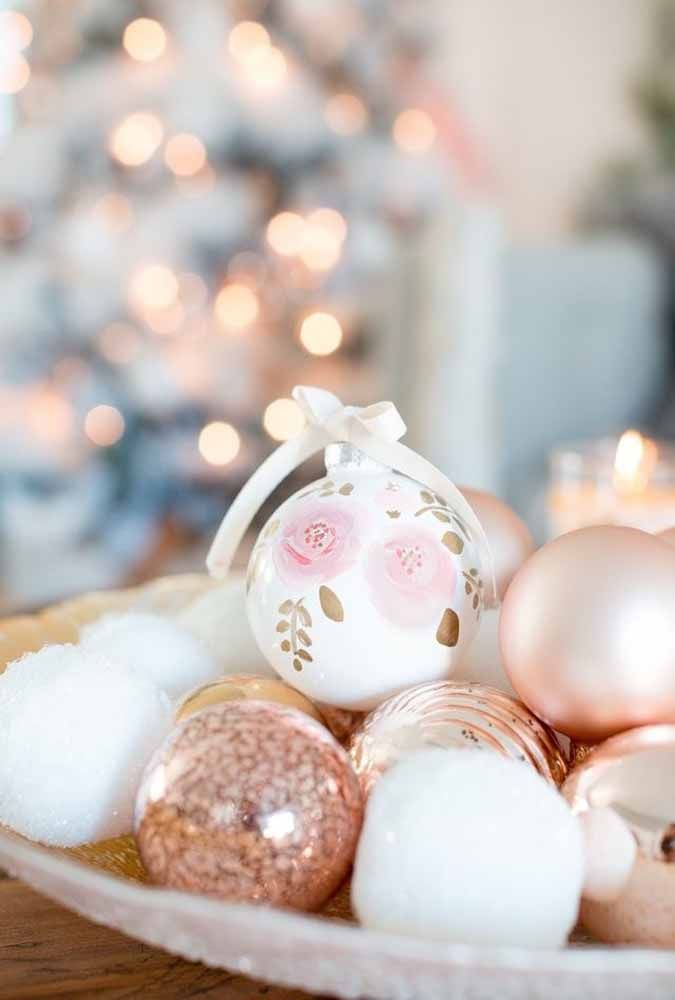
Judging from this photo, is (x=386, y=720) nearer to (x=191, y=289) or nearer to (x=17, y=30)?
(x=191, y=289)

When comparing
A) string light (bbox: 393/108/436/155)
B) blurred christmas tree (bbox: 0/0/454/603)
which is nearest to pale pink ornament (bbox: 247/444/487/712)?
blurred christmas tree (bbox: 0/0/454/603)

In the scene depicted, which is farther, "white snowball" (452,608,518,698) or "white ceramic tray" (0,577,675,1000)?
"white snowball" (452,608,518,698)

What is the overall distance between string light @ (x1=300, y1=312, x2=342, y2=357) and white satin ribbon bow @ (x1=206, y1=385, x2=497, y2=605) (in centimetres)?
219

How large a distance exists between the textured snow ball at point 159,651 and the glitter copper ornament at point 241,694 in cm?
6

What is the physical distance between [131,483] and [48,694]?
2212 mm

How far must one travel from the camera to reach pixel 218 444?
9.02 ft

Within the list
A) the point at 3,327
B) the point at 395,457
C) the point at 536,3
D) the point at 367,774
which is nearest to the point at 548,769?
the point at 367,774

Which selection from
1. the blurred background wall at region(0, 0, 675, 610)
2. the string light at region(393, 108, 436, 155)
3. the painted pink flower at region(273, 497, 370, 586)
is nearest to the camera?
the painted pink flower at region(273, 497, 370, 586)

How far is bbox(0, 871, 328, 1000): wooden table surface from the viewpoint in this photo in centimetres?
48

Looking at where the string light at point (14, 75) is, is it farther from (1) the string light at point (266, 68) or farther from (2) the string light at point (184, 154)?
(1) the string light at point (266, 68)

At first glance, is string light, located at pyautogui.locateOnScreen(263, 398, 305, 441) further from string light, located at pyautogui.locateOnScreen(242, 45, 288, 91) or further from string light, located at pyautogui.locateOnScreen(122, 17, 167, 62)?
string light, located at pyautogui.locateOnScreen(122, 17, 167, 62)

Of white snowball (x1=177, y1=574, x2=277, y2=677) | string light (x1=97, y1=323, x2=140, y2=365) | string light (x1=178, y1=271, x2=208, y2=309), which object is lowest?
string light (x1=97, y1=323, x2=140, y2=365)

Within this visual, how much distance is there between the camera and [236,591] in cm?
75

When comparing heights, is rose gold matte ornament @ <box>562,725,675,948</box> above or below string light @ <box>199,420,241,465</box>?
above
